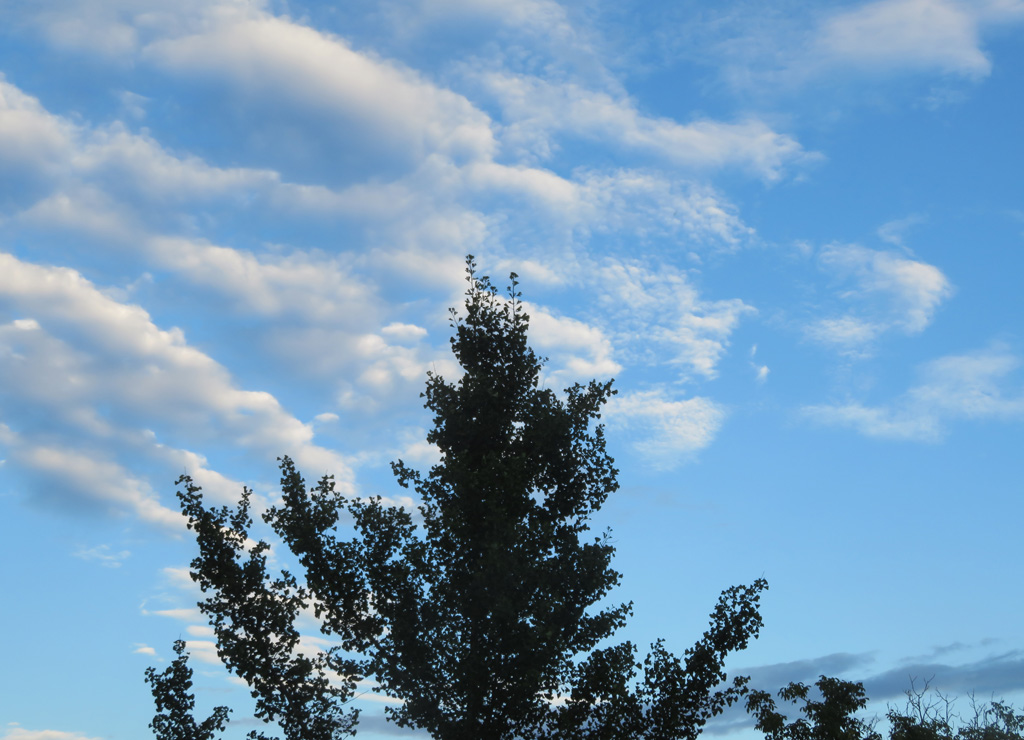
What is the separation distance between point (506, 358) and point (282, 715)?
12.5 meters

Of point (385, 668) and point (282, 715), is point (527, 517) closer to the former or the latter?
point (385, 668)

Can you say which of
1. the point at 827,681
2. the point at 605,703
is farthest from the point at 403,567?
the point at 827,681

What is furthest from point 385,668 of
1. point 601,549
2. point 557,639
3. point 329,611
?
point 601,549

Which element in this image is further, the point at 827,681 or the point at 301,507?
the point at 827,681

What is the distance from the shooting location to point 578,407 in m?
26.7

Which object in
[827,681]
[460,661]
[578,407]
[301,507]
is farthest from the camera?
[827,681]

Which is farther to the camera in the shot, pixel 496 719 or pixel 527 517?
pixel 527 517

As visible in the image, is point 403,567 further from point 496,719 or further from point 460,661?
point 496,719

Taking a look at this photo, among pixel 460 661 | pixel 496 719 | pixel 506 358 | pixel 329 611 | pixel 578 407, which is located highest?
pixel 506 358

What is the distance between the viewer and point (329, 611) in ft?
80.2

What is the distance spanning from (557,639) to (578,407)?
7.09 metres

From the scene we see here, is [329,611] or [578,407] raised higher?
[578,407]

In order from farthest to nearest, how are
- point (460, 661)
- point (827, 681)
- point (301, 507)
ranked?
1. point (827, 681)
2. point (301, 507)
3. point (460, 661)

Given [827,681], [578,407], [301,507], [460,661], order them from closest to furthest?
[460,661], [301,507], [578,407], [827,681]
